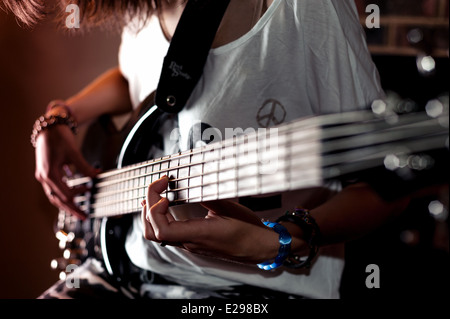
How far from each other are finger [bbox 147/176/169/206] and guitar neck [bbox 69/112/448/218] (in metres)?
0.04

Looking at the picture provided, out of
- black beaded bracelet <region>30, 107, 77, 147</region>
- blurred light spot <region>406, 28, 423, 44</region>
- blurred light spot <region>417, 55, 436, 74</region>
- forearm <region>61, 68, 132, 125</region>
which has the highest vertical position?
blurred light spot <region>406, 28, 423, 44</region>

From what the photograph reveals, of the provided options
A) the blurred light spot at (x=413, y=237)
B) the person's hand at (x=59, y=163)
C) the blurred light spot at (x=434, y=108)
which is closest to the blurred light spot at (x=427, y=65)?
the blurred light spot at (x=434, y=108)

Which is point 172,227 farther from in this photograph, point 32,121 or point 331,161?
point 32,121

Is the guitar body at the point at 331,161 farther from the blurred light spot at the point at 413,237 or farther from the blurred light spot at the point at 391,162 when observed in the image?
the blurred light spot at the point at 413,237

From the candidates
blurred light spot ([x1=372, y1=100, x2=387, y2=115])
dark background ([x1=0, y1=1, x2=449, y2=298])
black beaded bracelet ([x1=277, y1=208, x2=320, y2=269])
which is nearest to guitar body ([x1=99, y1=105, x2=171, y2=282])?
black beaded bracelet ([x1=277, y1=208, x2=320, y2=269])

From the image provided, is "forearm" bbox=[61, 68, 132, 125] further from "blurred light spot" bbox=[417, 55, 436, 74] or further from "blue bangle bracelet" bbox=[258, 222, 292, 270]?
"blurred light spot" bbox=[417, 55, 436, 74]

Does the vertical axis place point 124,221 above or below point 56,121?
below

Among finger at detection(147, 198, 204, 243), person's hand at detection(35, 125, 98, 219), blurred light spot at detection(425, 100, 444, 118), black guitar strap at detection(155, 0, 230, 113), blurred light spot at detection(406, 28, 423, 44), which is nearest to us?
blurred light spot at detection(425, 100, 444, 118)

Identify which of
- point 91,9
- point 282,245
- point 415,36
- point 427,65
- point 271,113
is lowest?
point 282,245

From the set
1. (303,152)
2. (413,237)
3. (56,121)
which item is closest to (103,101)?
(56,121)

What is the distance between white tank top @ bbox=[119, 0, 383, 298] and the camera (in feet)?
2.06

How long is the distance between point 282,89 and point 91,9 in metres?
0.43

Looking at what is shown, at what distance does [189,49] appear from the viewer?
2.18 ft

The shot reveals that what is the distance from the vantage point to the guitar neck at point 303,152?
1.23ft
